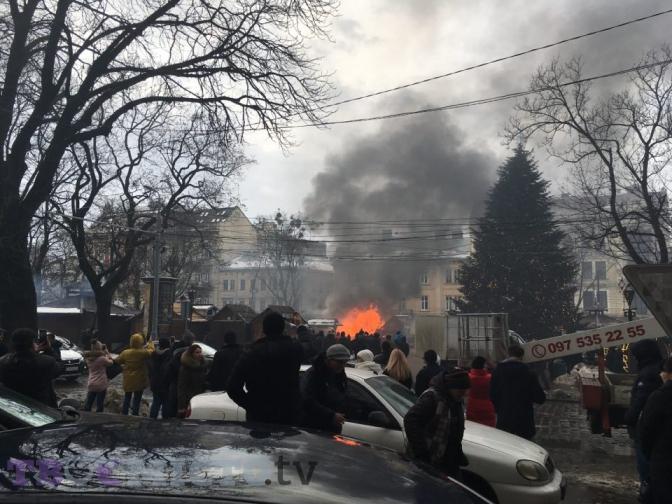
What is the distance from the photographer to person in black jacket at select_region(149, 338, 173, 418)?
9.69m

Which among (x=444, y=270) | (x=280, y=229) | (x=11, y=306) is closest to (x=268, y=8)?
(x=11, y=306)

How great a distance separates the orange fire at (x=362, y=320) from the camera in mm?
44344

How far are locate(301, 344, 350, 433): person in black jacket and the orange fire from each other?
38360 millimetres

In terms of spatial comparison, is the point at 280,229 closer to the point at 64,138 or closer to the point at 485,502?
the point at 64,138

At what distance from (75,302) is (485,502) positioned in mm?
55989

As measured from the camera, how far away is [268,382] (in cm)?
512

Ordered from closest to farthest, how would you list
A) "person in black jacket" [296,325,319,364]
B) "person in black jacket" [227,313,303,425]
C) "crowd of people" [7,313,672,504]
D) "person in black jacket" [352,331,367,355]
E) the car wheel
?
"crowd of people" [7,313,672,504]
"person in black jacket" [227,313,303,425]
the car wheel
"person in black jacket" [296,325,319,364]
"person in black jacket" [352,331,367,355]

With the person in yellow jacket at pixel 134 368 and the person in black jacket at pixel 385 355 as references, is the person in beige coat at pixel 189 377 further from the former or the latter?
the person in black jacket at pixel 385 355

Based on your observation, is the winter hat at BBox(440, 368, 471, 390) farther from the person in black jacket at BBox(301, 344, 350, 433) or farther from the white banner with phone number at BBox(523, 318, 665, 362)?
the white banner with phone number at BBox(523, 318, 665, 362)

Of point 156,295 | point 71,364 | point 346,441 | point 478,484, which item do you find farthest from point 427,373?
point 156,295

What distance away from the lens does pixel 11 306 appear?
1362 cm

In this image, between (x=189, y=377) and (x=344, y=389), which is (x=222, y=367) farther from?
(x=344, y=389)

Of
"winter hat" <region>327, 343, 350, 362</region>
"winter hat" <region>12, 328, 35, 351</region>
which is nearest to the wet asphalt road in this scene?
"winter hat" <region>327, 343, 350, 362</region>

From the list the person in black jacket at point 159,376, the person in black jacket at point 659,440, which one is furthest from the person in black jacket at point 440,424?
the person in black jacket at point 159,376
